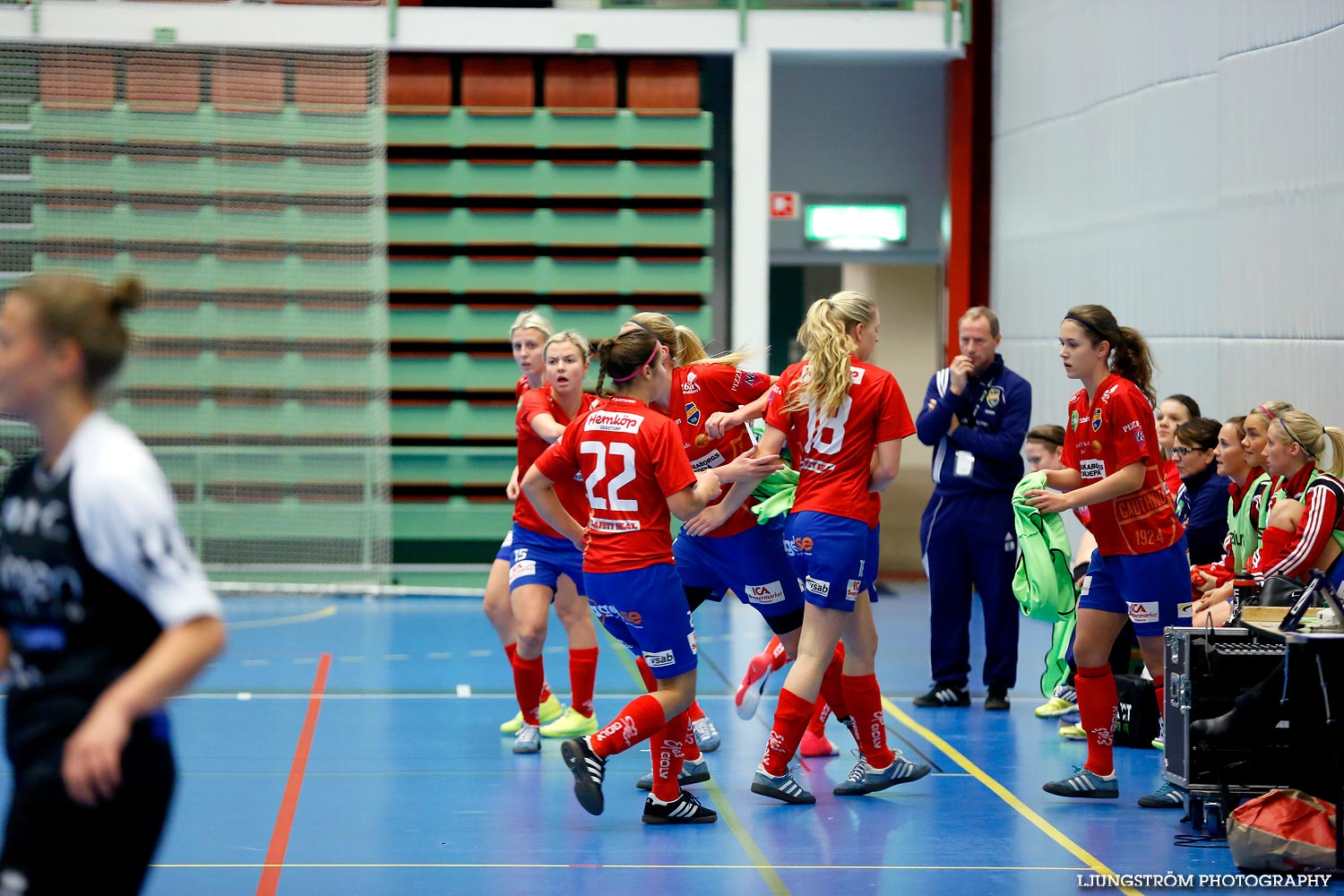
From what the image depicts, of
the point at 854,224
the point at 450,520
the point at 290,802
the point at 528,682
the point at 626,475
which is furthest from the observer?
the point at 854,224

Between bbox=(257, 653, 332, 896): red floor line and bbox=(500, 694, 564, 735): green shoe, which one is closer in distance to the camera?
bbox=(257, 653, 332, 896): red floor line

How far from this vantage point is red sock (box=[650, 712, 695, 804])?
17.2ft

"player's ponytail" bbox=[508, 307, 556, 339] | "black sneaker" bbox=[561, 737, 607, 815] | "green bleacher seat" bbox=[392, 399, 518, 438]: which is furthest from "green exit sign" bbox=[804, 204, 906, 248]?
"black sneaker" bbox=[561, 737, 607, 815]

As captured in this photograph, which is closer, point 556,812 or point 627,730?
point 627,730

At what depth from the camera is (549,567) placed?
20.9 feet

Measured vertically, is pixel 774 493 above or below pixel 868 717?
above

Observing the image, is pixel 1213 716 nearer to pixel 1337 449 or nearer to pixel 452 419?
pixel 1337 449

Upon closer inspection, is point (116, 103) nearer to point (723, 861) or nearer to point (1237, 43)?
point (1237, 43)

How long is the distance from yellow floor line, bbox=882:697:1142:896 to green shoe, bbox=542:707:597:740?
5.14ft

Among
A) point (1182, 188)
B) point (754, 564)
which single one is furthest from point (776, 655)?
point (1182, 188)

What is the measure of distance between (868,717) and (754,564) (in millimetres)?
732

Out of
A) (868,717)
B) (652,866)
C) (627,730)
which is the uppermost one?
(627,730)

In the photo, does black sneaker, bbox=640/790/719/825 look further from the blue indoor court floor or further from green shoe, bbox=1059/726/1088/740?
green shoe, bbox=1059/726/1088/740

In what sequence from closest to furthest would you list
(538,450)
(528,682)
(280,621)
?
1. (538,450)
2. (528,682)
3. (280,621)
